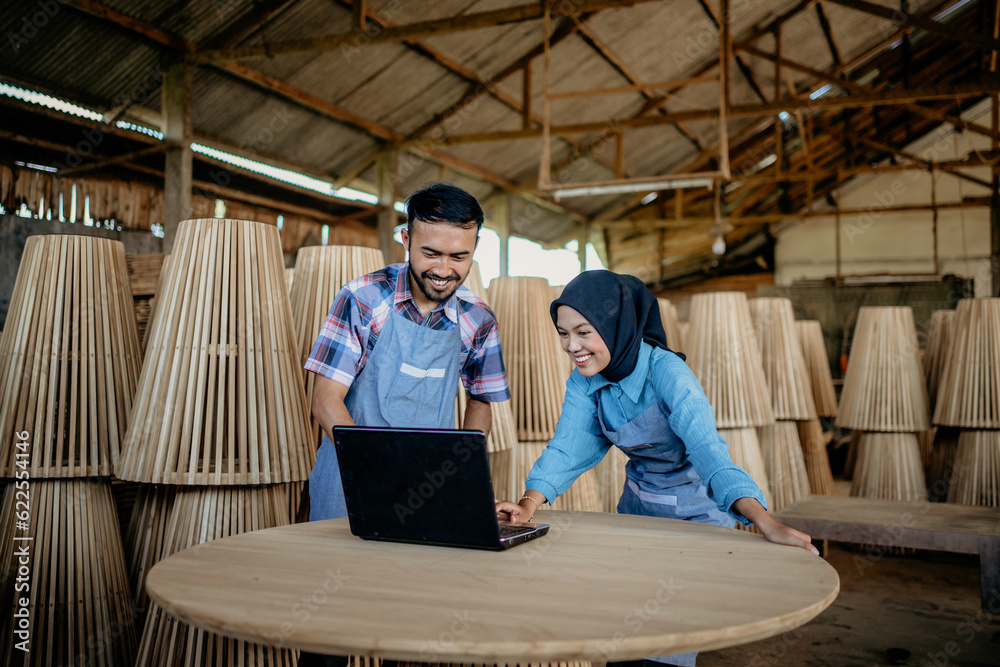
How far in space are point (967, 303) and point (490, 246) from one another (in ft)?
29.1

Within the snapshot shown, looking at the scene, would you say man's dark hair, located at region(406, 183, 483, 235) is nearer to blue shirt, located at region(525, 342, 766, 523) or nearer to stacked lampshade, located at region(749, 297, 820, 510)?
blue shirt, located at region(525, 342, 766, 523)

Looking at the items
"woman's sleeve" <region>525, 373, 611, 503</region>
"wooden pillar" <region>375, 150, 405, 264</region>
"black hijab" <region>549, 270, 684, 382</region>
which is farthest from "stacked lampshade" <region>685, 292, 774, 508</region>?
"wooden pillar" <region>375, 150, 405, 264</region>

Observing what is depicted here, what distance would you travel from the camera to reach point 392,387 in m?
2.30

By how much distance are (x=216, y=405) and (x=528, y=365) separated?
6.12 feet

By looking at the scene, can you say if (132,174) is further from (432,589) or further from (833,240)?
(833,240)

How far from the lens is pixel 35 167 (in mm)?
6855

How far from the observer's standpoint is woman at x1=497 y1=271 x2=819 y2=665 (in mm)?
1980

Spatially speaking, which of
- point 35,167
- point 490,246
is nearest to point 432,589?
point 35,167

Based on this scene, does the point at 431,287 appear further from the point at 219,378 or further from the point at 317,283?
the point at 317,283

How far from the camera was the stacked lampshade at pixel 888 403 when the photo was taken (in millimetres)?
5277

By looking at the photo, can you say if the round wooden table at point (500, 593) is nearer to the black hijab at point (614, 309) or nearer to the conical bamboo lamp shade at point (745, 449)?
the black hijab at point (614, 309)

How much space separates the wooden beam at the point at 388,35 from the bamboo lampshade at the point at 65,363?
4.79 metres

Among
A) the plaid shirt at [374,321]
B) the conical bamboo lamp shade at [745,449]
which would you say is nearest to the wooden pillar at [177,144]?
the conical bamboo lamp shade at [745,449]

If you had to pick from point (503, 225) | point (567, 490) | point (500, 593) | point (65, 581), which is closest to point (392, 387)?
point (500, 593)
